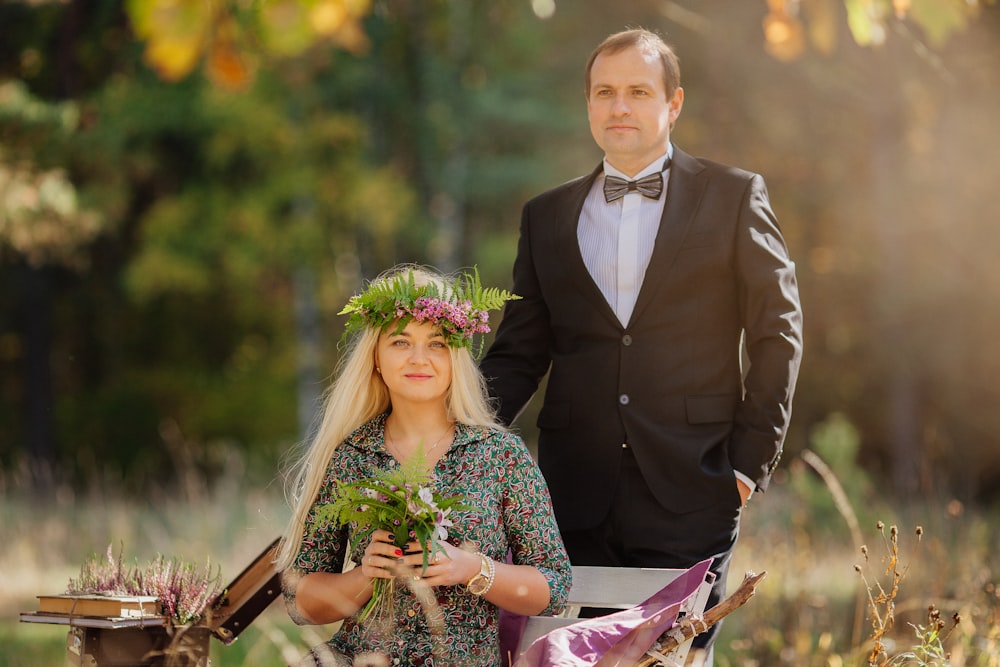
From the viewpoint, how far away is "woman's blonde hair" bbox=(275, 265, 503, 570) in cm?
338

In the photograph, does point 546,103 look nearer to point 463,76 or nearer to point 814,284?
point 463,76

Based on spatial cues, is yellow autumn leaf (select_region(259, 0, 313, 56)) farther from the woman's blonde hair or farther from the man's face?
Answer: the man's face

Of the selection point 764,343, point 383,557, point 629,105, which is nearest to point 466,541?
point 383,557

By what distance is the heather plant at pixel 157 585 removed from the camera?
318cm

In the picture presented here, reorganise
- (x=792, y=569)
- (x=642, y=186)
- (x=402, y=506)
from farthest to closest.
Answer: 1. (x=792, y=569)
2. (x=642, y=186)
3. (x=402, y=506)

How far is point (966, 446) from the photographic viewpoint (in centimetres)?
1534

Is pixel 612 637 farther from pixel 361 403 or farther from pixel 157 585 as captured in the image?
pixel 157 585

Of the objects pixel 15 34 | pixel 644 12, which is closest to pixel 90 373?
pixel 15 34

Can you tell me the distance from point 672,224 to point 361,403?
106 cm

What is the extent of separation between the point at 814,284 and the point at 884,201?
290 cm

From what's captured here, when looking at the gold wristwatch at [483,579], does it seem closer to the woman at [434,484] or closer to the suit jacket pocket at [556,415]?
the woman at [434,484]

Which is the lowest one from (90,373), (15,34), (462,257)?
(90,373)

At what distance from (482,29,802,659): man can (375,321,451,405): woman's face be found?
0.53 metres

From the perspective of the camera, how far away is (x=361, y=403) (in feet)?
11.3
